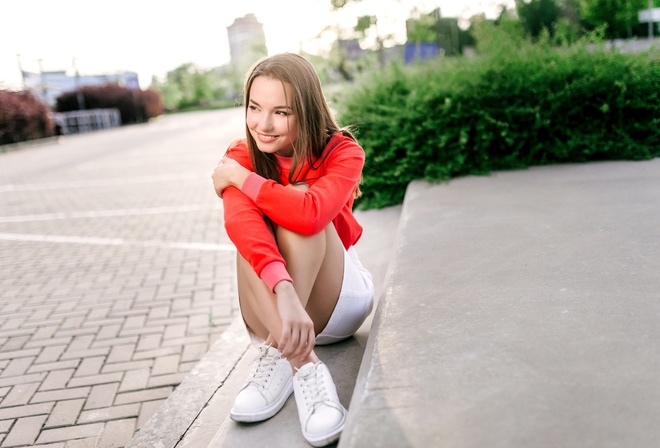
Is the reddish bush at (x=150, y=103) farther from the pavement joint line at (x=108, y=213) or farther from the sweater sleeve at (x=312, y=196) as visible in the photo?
the sweater sleeve at (x=312, y=196)

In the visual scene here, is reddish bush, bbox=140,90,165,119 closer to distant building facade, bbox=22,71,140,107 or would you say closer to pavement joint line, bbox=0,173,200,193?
distant building facade, bbox=22,71,140,107

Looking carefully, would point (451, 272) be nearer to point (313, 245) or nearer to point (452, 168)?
point (313, 245)

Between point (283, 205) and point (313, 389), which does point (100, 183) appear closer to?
point (283, 205)

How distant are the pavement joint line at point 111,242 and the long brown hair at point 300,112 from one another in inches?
110

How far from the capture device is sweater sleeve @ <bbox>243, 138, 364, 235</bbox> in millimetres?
1992

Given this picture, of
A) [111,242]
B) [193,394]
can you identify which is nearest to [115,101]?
[111,242]

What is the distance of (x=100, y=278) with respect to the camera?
440 centimetres

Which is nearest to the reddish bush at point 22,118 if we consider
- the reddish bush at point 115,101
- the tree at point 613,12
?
the reddish bush at point 115,101

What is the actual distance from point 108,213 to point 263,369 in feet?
18.4

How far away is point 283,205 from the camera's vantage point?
2025 millimetres

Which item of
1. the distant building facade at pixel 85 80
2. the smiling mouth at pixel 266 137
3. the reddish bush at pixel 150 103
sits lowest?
the smiling mouth at pixel 266 137

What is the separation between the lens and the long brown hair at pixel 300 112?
2.14 m

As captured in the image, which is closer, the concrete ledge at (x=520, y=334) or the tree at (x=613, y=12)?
the concrete ledge at (x=520, y=334)

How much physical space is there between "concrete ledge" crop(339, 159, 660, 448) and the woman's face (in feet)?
2.58
